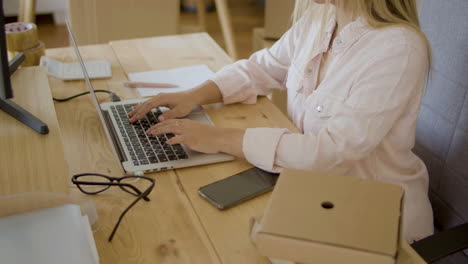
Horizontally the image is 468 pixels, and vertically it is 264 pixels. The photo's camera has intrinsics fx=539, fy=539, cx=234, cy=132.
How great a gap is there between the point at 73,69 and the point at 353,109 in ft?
2.66

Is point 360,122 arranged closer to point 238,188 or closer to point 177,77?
point 238,188

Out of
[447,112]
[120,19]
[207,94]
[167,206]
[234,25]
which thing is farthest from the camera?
[234,25]

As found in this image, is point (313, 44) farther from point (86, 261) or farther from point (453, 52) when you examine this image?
point (86, 261)

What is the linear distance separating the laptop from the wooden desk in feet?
0.06

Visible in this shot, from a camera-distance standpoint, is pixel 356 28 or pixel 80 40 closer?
pixel 356 28

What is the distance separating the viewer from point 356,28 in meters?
1.12

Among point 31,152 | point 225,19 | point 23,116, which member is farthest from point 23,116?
point 225,19

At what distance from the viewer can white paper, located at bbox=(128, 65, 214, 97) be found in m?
1.39

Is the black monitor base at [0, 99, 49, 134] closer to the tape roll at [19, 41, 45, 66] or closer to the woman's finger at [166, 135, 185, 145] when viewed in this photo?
the woman's finger at [166, 135, 185, 145]

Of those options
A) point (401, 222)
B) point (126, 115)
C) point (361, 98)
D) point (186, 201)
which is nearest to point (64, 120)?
point (126, 115)

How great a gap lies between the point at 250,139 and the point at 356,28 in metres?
0.32

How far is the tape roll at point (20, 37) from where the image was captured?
1442 millimetres

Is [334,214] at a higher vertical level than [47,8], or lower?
higher

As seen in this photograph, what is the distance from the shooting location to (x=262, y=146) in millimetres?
1049
